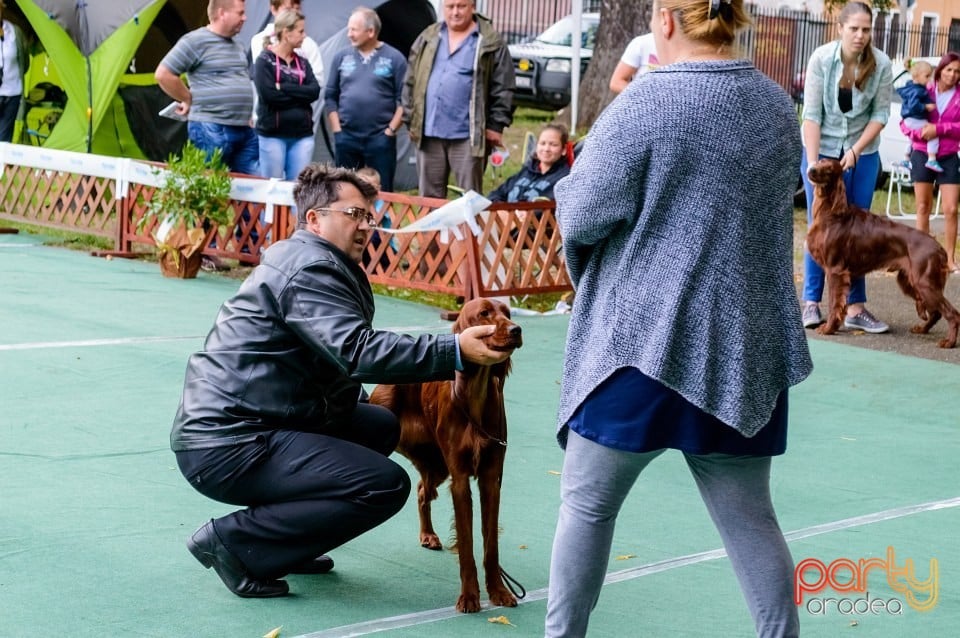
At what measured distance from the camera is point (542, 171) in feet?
30.2

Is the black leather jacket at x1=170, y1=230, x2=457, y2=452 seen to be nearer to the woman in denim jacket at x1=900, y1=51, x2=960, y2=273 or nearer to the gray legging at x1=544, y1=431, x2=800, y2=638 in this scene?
the gray legging at x1=544, y1=431, x2=800, y2=638

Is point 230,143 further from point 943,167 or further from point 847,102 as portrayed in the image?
point 943,167

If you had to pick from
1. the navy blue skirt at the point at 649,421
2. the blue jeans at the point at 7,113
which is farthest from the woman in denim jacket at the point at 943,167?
the blue jeans at the point at 7,113

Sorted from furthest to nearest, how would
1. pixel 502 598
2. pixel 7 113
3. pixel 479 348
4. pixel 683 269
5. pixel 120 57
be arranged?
1. pixel 7 113
2. pixel 120 57
3. pixel 502 598
4. pixel 479 348
5. pixel 683 269

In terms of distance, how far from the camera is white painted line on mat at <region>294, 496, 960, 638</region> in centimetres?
354

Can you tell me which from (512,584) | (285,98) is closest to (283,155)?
(285,98)

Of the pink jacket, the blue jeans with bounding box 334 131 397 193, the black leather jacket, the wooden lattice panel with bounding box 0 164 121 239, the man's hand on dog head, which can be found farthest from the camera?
the wooden lattice panel with bounding box 0 164 121 239

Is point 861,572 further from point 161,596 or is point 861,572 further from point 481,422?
point 161,596

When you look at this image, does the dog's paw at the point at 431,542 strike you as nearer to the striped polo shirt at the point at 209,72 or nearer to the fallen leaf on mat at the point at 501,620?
the fallen leaf on mat at the point at 501,620

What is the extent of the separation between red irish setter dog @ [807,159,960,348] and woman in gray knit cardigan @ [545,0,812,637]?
5371 mm

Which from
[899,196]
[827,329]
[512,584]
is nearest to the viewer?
[512,584]

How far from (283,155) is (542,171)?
2.08 metres

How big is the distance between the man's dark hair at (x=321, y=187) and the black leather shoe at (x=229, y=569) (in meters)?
0.94

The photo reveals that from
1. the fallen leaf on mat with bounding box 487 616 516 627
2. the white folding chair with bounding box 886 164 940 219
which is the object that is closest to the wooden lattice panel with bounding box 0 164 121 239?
the fallen leaf on mat with bounding box 487 616 516 627
